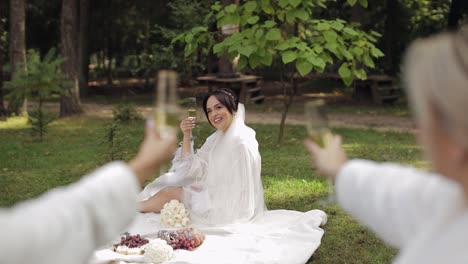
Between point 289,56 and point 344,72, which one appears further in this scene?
point 344,72

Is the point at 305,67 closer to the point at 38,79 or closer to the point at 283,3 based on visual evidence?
the point at 283,3

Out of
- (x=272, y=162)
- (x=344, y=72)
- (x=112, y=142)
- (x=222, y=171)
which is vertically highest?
(x=344, y=72)

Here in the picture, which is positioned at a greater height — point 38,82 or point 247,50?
point 247,50

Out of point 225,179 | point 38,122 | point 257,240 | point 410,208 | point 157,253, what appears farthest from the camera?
point 38,122

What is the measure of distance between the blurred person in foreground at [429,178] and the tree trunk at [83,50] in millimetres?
19332

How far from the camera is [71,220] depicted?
122 centimetres

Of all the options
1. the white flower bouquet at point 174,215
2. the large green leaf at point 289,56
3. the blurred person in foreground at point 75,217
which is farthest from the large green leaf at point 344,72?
the blurred person in foreground at point 75,217

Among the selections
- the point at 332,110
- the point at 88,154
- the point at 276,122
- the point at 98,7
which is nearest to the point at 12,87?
the point at 88,154

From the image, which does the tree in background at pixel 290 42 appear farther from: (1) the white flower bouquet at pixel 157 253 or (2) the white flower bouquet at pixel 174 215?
(1) the white flower bouquet at pixel 157 253

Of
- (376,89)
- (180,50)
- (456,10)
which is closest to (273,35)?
(456,10)

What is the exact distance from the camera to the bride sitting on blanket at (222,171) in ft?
20.2

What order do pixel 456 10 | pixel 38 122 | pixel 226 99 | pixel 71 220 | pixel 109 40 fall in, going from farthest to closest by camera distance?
pixel 109 40 → pixel 456 10 → pixel 38 122 → pixel 226 99 → pixel 71 220

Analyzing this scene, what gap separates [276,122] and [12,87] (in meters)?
5.34

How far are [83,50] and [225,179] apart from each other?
16400 mm
